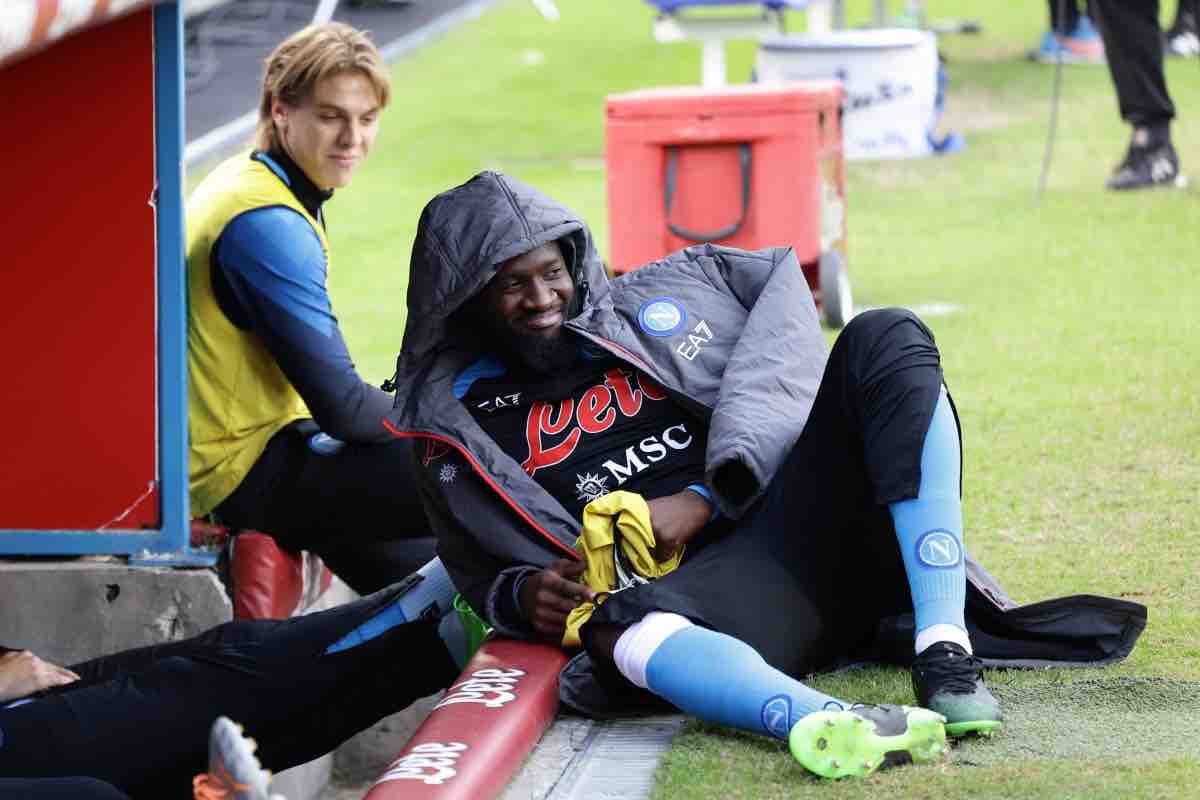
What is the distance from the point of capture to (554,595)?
3328 mm

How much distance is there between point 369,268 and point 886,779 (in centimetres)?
638

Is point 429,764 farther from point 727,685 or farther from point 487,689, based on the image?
point 727,685

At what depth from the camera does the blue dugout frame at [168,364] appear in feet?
13.7

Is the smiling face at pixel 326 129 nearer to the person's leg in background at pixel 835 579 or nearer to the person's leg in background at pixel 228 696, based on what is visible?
the person's leg in background at pixel 228 696

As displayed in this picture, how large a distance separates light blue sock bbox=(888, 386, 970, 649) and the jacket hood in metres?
0.80

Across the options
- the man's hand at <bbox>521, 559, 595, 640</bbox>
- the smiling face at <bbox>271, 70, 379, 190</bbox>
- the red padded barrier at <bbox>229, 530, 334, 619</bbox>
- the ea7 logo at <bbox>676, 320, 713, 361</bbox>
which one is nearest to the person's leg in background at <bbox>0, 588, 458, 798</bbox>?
the man's hand at <bbox>521, 559, 595, 640</bbox>

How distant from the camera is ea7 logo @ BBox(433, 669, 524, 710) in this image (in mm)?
3178

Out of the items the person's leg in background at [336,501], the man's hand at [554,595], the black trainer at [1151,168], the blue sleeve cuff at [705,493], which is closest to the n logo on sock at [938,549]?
the blue sleeve cuff at [705,493]

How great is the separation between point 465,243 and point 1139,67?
6.53 metres

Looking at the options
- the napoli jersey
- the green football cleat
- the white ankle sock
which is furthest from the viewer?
the napoli jersey

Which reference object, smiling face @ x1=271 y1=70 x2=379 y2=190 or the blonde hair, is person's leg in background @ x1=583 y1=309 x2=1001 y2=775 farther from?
the blonde hair

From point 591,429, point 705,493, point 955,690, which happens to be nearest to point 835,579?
point 705,493

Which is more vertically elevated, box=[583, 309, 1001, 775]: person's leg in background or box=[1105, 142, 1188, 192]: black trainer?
box=[583, 309, 1001, 775]: person's leg in background

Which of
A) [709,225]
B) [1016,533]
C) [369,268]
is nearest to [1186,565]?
[1016,533]
